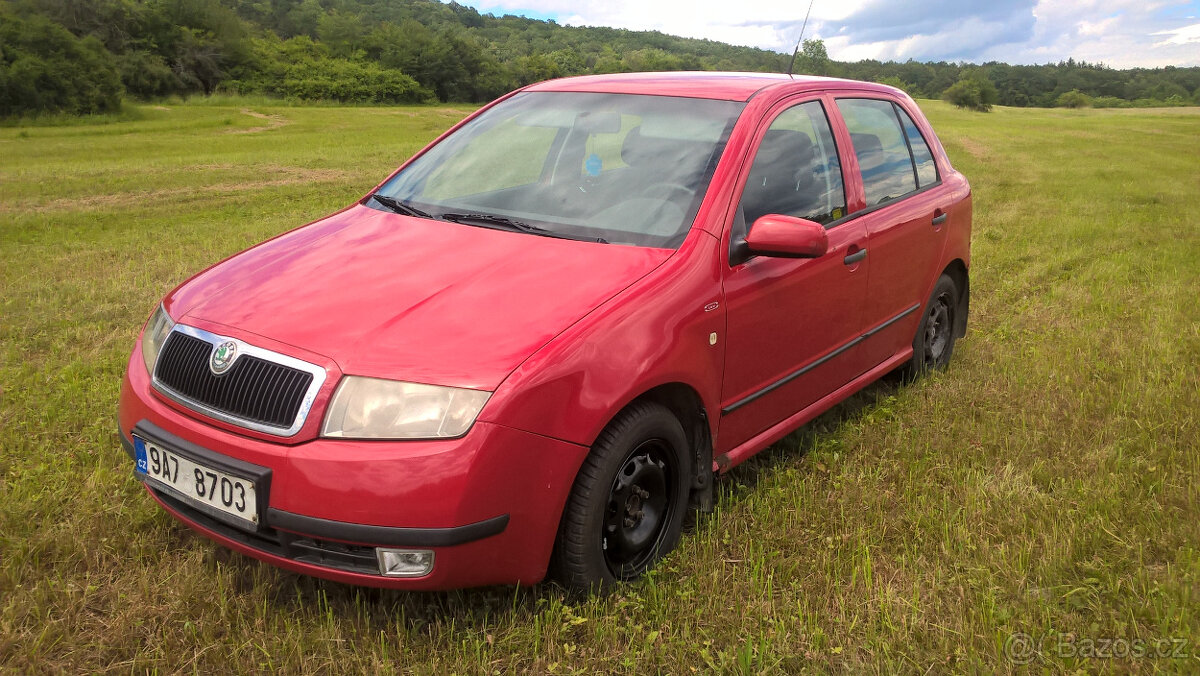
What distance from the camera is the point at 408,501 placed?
2.41m

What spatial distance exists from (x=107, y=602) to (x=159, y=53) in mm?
64835

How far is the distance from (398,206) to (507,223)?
2.01 ft

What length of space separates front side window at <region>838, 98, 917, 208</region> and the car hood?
5.35 feet

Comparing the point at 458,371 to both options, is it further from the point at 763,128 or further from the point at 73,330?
the point at 73,330

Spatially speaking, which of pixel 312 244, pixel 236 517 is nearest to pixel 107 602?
pixel 236 517

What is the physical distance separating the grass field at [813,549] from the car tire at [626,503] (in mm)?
91

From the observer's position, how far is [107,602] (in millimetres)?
2904

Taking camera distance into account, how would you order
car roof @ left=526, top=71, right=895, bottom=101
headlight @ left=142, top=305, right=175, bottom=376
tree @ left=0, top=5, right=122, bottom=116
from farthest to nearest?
tree @ left=0, top=5, right=122, bottom=116 → car roof @ left=526, top=71, right=895, bottom=101 → headlight @ left=142, top=305, right=175, bottom=376

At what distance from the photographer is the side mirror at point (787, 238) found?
318 centimetres

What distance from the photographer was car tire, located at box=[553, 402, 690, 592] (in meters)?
2.73

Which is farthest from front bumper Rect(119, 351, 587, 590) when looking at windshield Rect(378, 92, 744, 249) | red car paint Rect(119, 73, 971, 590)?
windshield Rect(378, 92, 744, 249)

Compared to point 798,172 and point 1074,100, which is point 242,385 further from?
point 1074,100

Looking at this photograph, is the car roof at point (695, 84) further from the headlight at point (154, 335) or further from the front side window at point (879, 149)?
the headlight at point (154, 335)

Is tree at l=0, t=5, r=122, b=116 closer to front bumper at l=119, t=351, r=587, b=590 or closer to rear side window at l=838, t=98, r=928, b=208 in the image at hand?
A: rear side window at l=838, t=98, r=928, b=208
